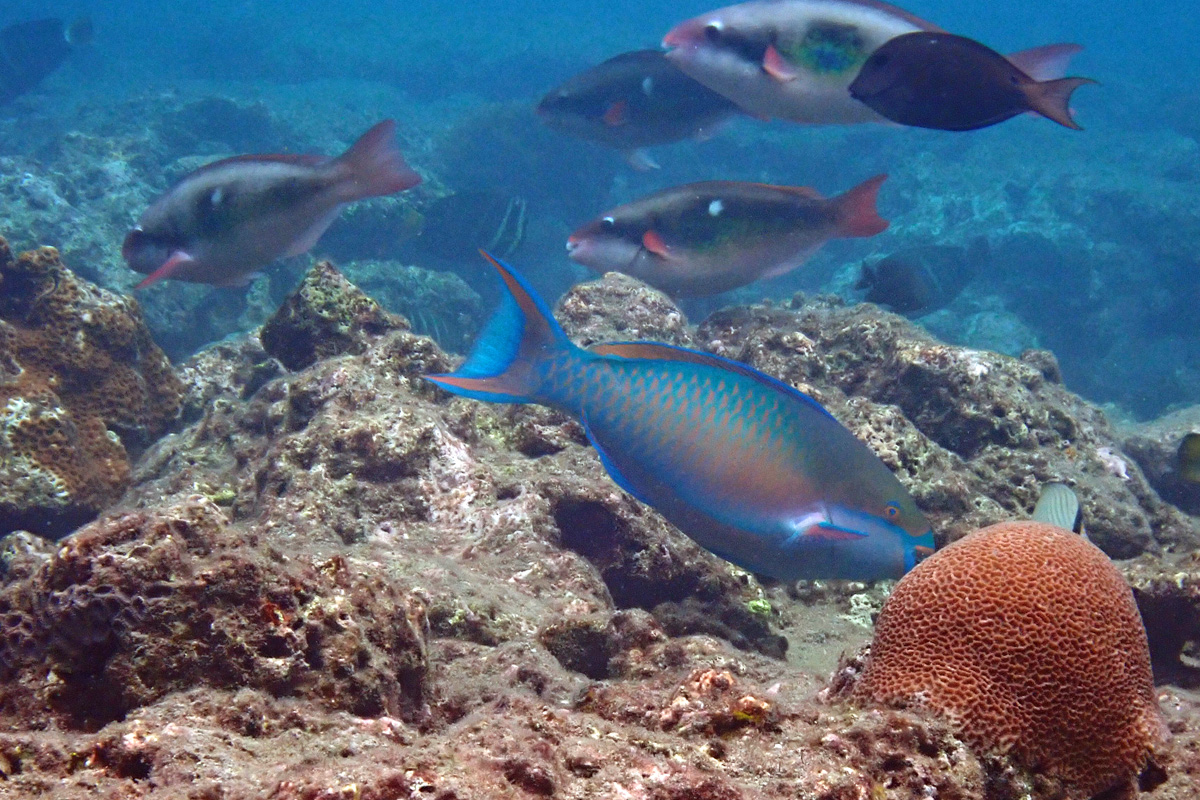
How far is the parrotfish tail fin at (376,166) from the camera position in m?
4.18

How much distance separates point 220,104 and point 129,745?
25.2m

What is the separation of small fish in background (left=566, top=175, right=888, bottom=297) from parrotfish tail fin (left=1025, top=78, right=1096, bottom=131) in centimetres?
A: 122

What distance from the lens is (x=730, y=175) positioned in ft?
74.1

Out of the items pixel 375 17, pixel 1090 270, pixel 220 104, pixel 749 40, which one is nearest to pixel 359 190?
pixel 749 40

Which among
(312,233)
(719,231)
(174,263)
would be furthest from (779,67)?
(174,263)

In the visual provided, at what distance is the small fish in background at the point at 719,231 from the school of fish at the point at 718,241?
0.05 feet

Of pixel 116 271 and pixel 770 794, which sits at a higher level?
pixel 116 271

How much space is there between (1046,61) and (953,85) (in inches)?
26.2

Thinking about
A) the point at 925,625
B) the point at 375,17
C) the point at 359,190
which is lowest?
the point at 925,625

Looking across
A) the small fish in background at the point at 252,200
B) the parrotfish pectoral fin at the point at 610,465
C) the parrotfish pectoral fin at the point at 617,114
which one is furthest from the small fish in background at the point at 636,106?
the parrotfish pectoral fin at the point at 610,465

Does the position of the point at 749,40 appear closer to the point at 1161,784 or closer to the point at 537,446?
the point at 537,446

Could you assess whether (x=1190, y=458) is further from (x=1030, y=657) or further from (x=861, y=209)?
(x=1030, y=657)

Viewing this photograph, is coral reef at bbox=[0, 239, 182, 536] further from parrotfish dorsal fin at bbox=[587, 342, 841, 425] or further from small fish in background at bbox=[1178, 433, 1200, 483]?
small fish in background at bbox=[1178, 433, 1200, 483]

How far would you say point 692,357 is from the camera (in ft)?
7.23
